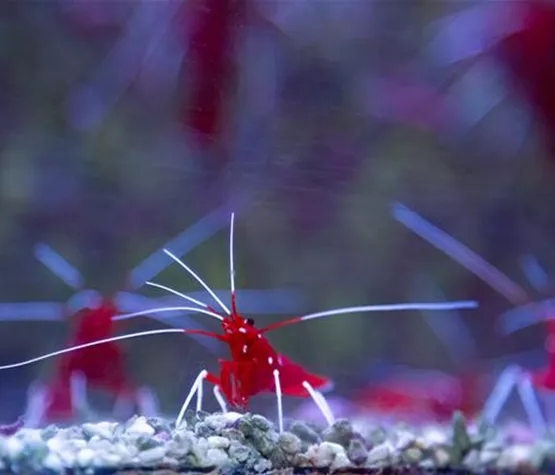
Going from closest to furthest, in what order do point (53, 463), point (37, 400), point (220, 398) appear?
point (53, 463), point (220, 398), point (37, 400)

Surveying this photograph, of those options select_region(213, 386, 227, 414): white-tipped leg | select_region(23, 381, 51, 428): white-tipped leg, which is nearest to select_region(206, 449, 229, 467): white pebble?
select_region(213, 386, 227, 414): white-tipped leg

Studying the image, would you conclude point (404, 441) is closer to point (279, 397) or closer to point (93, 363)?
point (279, 397)

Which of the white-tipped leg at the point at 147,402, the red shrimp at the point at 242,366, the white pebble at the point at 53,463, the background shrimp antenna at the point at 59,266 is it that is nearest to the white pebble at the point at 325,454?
the red shrimp at the point at 242,366

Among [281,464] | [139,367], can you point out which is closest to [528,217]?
[281,464]

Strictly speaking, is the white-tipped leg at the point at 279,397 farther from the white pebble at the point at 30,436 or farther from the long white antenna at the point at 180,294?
the white pebble at the point at 30,436

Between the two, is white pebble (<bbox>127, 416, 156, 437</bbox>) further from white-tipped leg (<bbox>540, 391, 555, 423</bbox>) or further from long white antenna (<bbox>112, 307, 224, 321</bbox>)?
white-tipped leg (<bbox>540, 391, 555, 423</bbox>)

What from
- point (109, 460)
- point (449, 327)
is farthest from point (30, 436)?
point (449, 327)

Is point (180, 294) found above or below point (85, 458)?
above
